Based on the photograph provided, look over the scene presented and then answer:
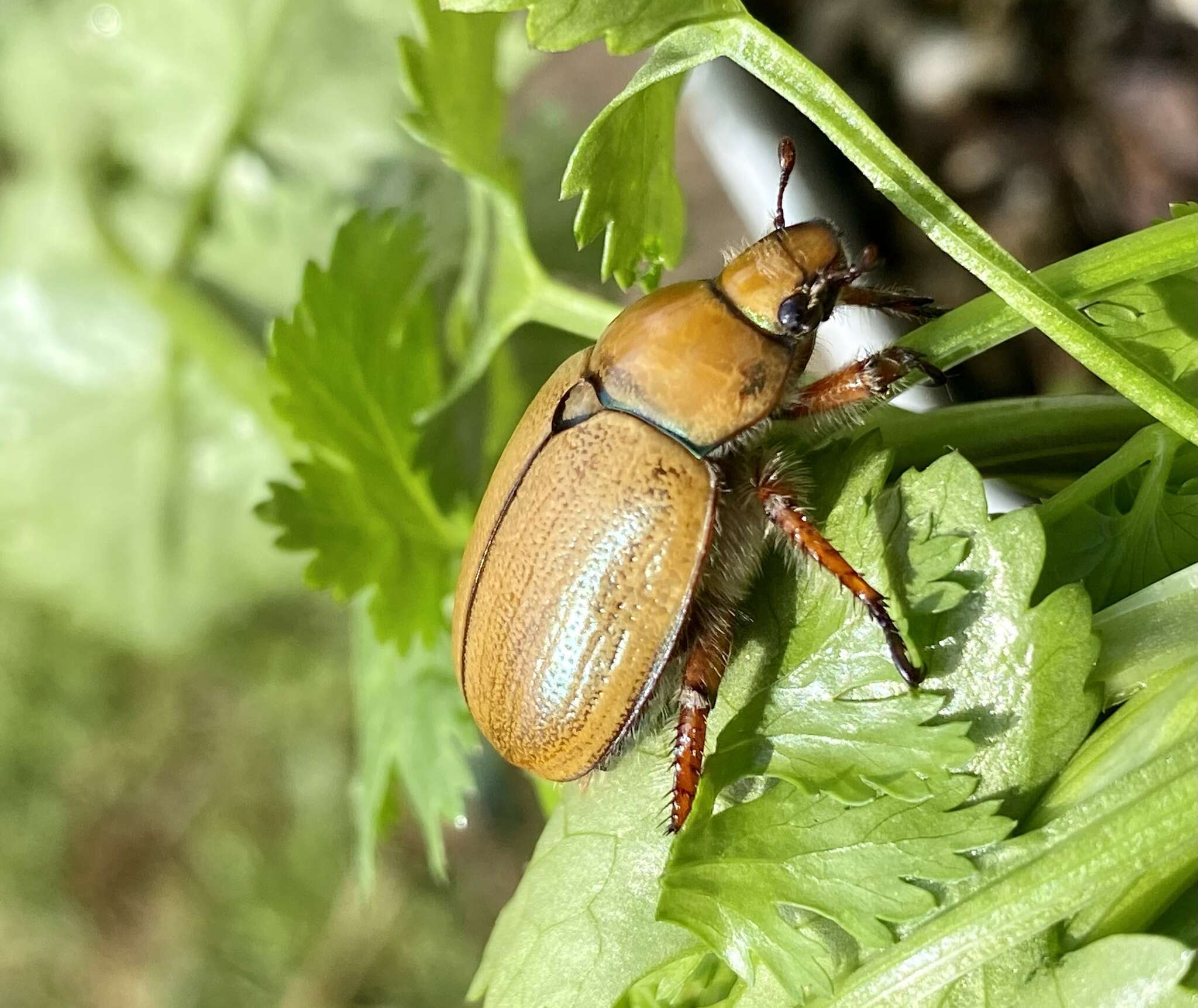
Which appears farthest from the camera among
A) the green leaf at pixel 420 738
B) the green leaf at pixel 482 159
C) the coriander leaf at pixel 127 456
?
the coriander leaf at pixel 127 456

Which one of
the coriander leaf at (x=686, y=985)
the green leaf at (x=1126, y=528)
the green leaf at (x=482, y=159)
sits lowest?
the coriander leaf at (x=686, y=985)

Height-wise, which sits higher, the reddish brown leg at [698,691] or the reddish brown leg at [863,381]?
Answer: the reddish brown leg at [863,381]

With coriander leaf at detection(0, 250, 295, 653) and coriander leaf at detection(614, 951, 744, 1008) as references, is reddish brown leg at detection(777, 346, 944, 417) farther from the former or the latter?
coriander leaf at detection(0, 250, 295, 653)

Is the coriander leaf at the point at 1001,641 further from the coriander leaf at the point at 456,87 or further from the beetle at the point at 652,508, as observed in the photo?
the coriander leaf at the point at 456,87

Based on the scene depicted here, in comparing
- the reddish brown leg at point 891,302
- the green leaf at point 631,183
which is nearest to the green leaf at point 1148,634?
the reddish brown leg at point 891,302

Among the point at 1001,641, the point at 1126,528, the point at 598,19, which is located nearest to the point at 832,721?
the point at 1001,641

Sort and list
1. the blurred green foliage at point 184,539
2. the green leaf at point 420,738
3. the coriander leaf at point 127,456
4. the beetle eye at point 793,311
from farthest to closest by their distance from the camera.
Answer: the coriander leaf at point 127,456, the blurred green foliage at point 184,539, the green leaf at point 420,738, the beetle eye at point 793,311

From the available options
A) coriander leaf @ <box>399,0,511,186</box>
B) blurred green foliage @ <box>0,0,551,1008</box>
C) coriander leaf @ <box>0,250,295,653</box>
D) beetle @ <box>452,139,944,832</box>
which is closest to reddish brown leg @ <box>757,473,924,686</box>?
beetle @ <box>452,139,944,832</box>

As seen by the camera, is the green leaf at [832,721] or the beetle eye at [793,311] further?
the beetle eye at [793,311]

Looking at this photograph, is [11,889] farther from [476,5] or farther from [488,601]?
[476,5]
